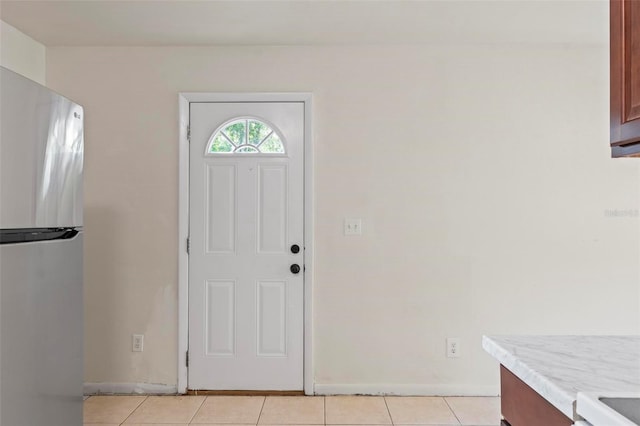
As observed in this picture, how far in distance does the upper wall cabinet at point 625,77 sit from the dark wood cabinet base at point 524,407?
0.64 metres

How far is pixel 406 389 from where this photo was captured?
311 centimetres

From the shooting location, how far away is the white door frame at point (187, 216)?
10.3ft

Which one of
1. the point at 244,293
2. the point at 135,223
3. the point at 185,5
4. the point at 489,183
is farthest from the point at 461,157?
the point at 135,223

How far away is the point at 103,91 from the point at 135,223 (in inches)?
37.6

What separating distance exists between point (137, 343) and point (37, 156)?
193 centimetres

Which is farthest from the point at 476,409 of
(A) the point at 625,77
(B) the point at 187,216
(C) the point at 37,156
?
(C) the point at 37,156

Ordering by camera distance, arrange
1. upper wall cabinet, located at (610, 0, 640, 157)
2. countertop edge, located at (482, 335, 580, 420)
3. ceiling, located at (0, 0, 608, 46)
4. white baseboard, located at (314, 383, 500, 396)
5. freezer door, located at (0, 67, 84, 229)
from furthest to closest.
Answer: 1. white baseboard, located at (314, 383, 500, 396)
2. ceiling, located at (0, 0, 608, 46)
3. freezer door, located at (0, 67, 84, 229)
4. upper wall cabinet, located at (610, 0, 640, 157)
5. countertop edge, located at (482, 335, 580, 420)

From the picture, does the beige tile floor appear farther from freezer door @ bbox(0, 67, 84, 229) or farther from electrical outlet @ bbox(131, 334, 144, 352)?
freezer door @ bbox(0, 67, 84, 229)

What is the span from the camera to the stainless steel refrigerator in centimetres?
147

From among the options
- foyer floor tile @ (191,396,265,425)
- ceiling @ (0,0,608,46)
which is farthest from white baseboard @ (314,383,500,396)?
ceiling @ (0,0,608,46)

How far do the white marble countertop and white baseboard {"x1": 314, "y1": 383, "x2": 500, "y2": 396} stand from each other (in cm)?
190

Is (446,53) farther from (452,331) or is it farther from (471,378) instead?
(471,378)

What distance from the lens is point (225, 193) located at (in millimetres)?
3168

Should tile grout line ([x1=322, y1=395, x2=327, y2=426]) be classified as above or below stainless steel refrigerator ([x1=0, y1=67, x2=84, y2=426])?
below
